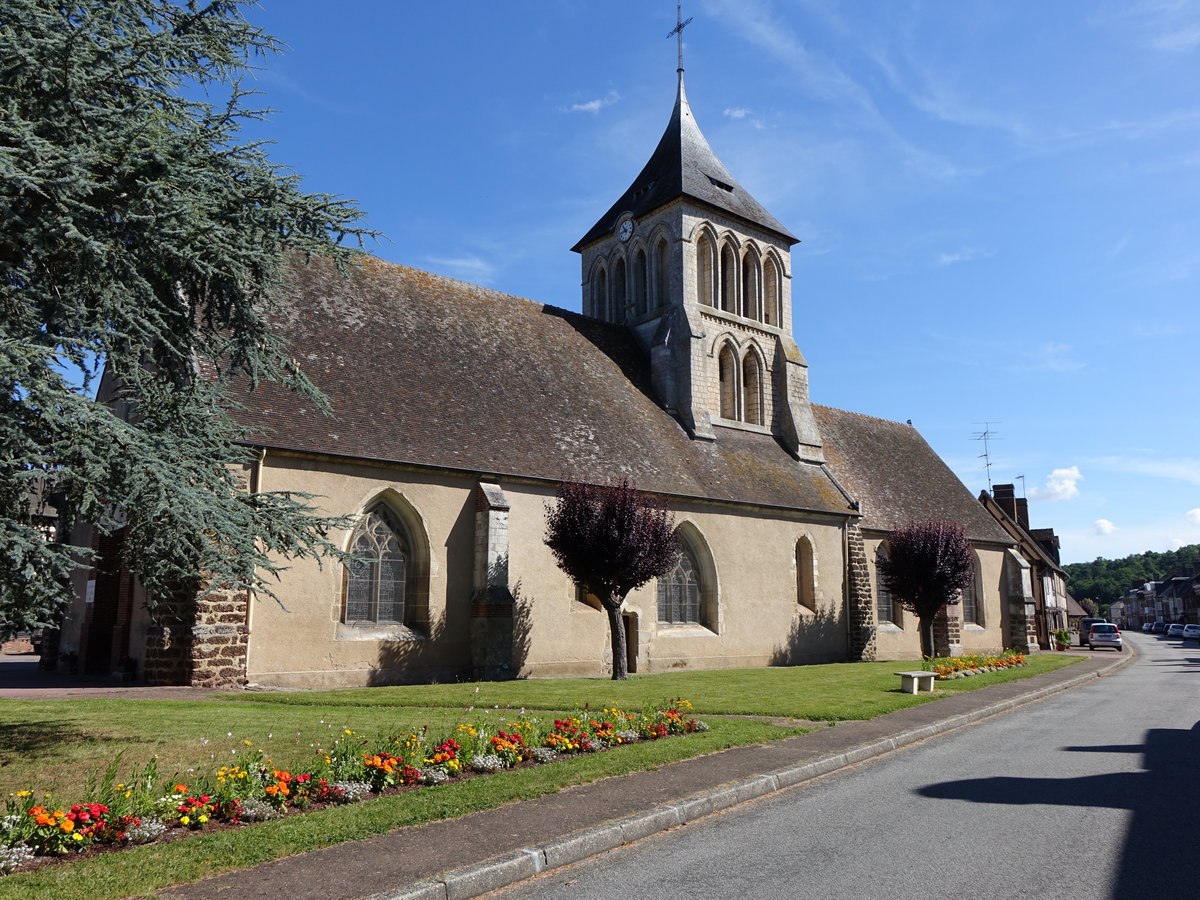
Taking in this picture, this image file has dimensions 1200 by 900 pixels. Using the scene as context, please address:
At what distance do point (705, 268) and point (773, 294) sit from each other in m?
3.28

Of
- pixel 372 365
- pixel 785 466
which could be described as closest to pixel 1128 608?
pixel 785 466

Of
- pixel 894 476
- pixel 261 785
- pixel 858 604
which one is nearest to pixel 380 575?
pixel 261 785

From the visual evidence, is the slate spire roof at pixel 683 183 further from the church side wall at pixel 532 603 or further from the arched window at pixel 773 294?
the church side wall at pixel 532 603

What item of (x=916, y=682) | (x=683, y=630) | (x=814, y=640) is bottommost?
(x=916, y=682)

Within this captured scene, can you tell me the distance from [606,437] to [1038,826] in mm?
16919

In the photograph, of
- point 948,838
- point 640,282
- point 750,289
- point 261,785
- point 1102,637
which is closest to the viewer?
point 948,838

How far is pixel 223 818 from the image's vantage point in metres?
6.54

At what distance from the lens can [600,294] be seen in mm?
31984

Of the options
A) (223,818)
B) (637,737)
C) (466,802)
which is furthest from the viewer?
(637,737)

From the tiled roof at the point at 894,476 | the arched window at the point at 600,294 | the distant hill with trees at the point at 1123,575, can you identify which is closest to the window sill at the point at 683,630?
the tiled roof at the point at 894,476

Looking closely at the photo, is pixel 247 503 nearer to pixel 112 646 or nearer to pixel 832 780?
pixel 832 780

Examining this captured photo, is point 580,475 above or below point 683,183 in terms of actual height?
below

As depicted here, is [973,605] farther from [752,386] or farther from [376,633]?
[376,633]

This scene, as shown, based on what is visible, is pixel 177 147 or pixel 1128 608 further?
pixel 1128 608
